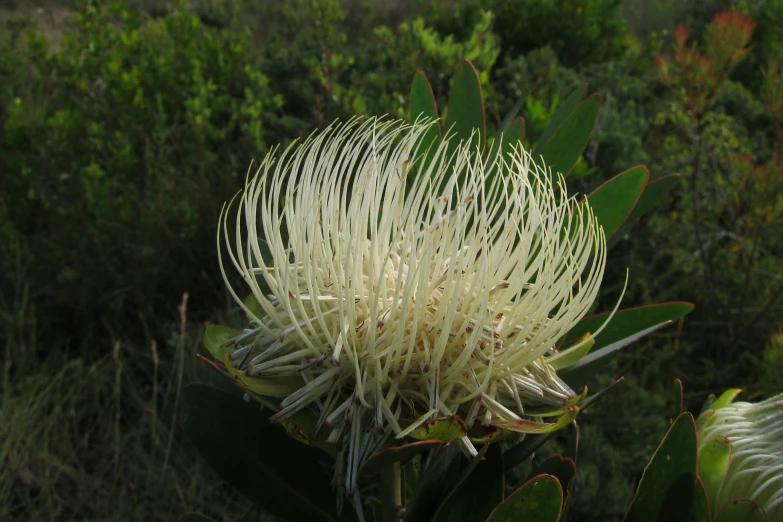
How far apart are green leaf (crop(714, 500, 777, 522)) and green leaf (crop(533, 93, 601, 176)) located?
0.46 metres

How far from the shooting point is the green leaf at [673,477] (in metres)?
0.69

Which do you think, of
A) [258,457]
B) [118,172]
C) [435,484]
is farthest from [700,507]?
[118,172]

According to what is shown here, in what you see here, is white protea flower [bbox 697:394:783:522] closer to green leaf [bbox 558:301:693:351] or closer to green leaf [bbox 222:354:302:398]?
green leaf [bbox 558:301:693:351]

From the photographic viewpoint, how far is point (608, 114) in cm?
251

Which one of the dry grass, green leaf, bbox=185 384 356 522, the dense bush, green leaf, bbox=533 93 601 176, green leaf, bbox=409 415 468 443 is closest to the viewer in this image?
green leaf, bbox=409 415 468 443

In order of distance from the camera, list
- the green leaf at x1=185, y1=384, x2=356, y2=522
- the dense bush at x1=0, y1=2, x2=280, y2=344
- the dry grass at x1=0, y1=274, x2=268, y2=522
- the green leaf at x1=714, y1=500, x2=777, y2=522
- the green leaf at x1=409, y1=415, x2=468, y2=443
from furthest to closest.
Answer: the dense bush at x1=0, y1=2, x2=280, y2=344 → the dry grass at x1=0, y1=274, x2=268, y2=522 → the green leaf at x1=185, y1=384, x2=356, y2=522 → the green leaf at x1=714, y1=500, x2=777, y2=522 → the green leaf at x1=409, y1=415, x2=468, y2=443

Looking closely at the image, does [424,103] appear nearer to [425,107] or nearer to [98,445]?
[425,107]

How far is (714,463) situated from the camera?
2.50ft

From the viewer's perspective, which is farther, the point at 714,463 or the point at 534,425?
the point at 714,463

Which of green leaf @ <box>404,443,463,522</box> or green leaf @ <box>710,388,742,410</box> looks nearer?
green leaf @ <box>404,443,463,522</box>

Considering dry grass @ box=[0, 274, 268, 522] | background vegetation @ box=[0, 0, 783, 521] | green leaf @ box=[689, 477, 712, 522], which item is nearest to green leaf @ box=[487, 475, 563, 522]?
green leaf @ box=[689, 477, 712, 522]

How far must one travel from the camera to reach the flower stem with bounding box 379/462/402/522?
712 millimetres

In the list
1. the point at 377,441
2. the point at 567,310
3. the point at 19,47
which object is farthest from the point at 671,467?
the point at 19,47

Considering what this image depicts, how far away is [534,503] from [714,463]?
0.86 feet
